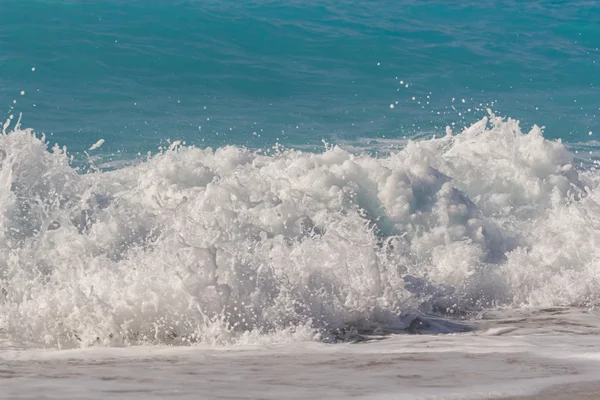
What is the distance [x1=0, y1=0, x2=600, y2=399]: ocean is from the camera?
175 inches

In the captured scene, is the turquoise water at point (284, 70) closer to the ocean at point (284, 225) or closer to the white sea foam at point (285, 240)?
the ocean at point (284, 225)

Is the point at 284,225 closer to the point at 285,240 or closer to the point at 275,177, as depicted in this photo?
the point at 285,240

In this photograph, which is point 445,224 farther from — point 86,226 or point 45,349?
point 45,349

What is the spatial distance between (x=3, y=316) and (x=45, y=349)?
28.5 inches

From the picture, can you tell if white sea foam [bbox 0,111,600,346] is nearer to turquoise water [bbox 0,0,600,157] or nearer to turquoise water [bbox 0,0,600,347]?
turquoise water [bbox 0,0,600,347]

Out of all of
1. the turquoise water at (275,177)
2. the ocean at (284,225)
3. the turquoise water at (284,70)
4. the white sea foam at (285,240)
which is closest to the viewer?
the ocean at (284,225)

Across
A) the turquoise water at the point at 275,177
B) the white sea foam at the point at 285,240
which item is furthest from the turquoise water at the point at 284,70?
the white sea foam at the point at 285,240

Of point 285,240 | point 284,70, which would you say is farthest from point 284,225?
point 284,70

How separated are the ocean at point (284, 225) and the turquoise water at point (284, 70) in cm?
8

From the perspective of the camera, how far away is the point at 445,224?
836cm

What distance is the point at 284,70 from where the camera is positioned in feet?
58.0

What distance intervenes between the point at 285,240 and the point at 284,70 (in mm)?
10661

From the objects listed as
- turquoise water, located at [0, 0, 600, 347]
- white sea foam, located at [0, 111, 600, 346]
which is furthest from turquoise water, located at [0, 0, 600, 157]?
white sea foam, located at [0, 111, 600, 346]

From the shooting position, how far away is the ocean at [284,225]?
14.6 ft
